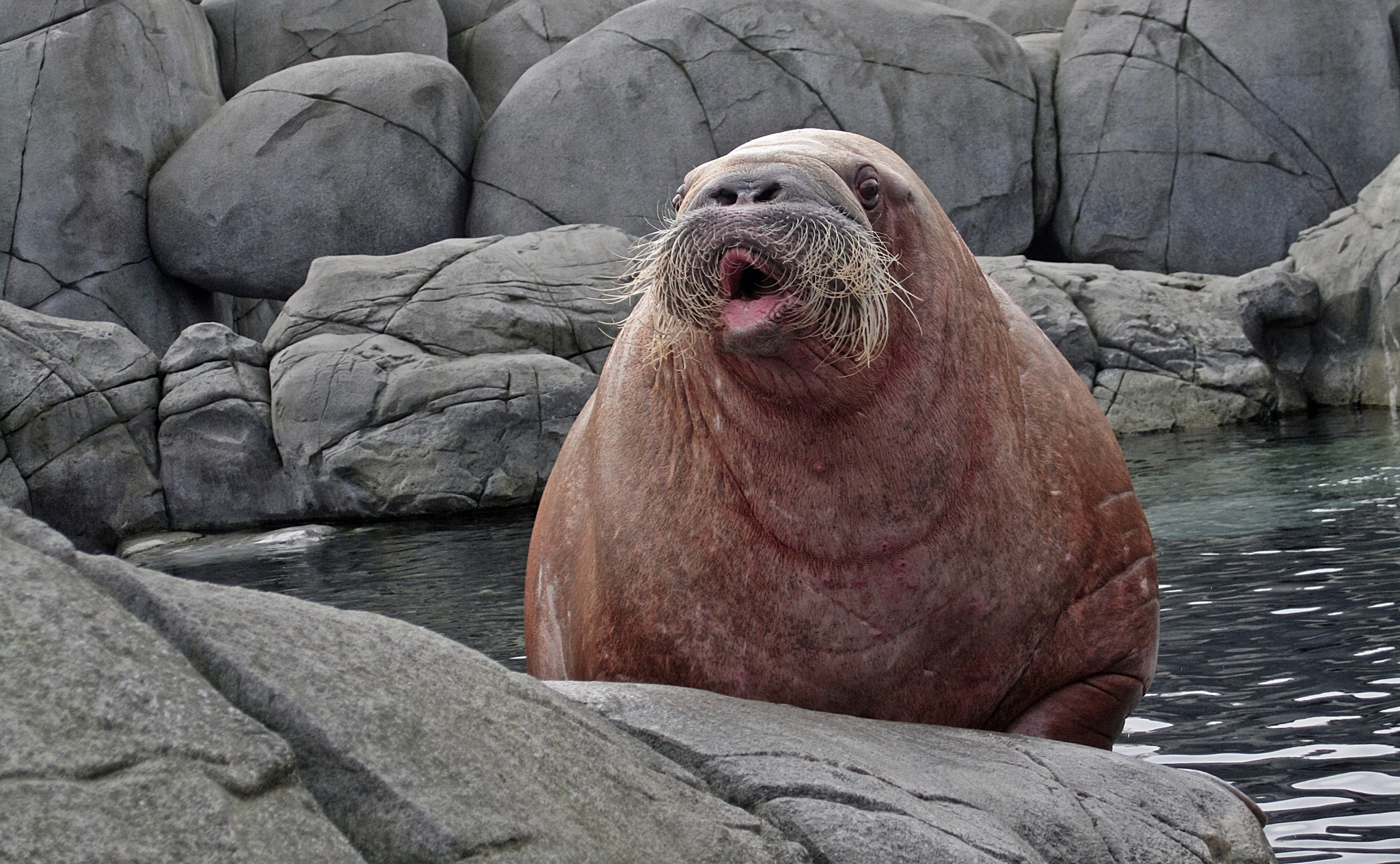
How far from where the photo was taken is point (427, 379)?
11.1 m

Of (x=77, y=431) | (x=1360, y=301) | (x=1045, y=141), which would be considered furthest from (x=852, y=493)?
(x=1045, y=141)

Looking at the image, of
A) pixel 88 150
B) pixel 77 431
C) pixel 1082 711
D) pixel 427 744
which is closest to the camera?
pixel 427 744

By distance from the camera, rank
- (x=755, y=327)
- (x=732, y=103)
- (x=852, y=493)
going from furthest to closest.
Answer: (x=732, y=103) → (x=852, y=493) → (x=755, y=327)

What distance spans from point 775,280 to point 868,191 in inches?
14.9

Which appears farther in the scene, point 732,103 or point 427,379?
point 732,103

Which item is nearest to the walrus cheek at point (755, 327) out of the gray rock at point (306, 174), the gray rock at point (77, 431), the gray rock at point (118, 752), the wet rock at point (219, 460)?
the gray rock at point (118, 752)

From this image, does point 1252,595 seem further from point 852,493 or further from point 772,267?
point 772,267

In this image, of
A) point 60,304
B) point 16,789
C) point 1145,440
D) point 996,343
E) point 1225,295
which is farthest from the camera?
point 60,304

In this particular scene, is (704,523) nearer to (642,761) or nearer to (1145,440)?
(642,761)

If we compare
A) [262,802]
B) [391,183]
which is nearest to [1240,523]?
[262,802]

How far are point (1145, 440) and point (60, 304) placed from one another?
11495mm

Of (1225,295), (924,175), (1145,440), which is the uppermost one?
(924,175)

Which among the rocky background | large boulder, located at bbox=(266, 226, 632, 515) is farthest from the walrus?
the rocky background

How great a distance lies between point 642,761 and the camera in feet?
7.00
